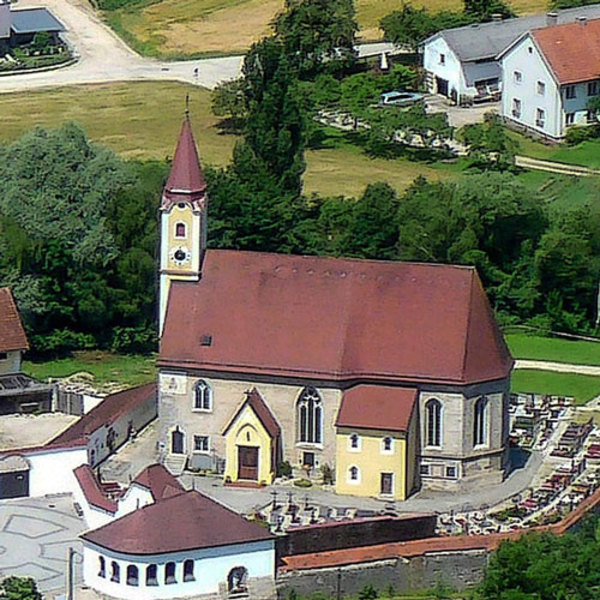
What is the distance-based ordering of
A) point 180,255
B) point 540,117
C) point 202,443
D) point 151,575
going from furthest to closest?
point 540,117 → point 180,255 → point 202,443 → point 151,575

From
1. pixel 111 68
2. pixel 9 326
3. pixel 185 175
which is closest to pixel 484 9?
pixel 111 68

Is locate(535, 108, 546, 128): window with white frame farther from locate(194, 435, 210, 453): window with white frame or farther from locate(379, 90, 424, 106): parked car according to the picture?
Result: locate(194, 435, 210, 453): window with white frame

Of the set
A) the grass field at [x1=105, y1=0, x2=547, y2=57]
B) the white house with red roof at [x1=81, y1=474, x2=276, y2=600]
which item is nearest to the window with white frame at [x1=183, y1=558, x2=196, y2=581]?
the white house with red roof at [x1=81, y1=474, x2=276, y2=600]

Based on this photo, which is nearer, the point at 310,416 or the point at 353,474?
the point at 353,474

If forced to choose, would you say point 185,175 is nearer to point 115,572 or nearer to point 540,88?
point 115,572

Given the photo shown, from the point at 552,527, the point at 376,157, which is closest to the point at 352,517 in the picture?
the point at 552,527

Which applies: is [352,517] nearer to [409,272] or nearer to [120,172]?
[409,272]
